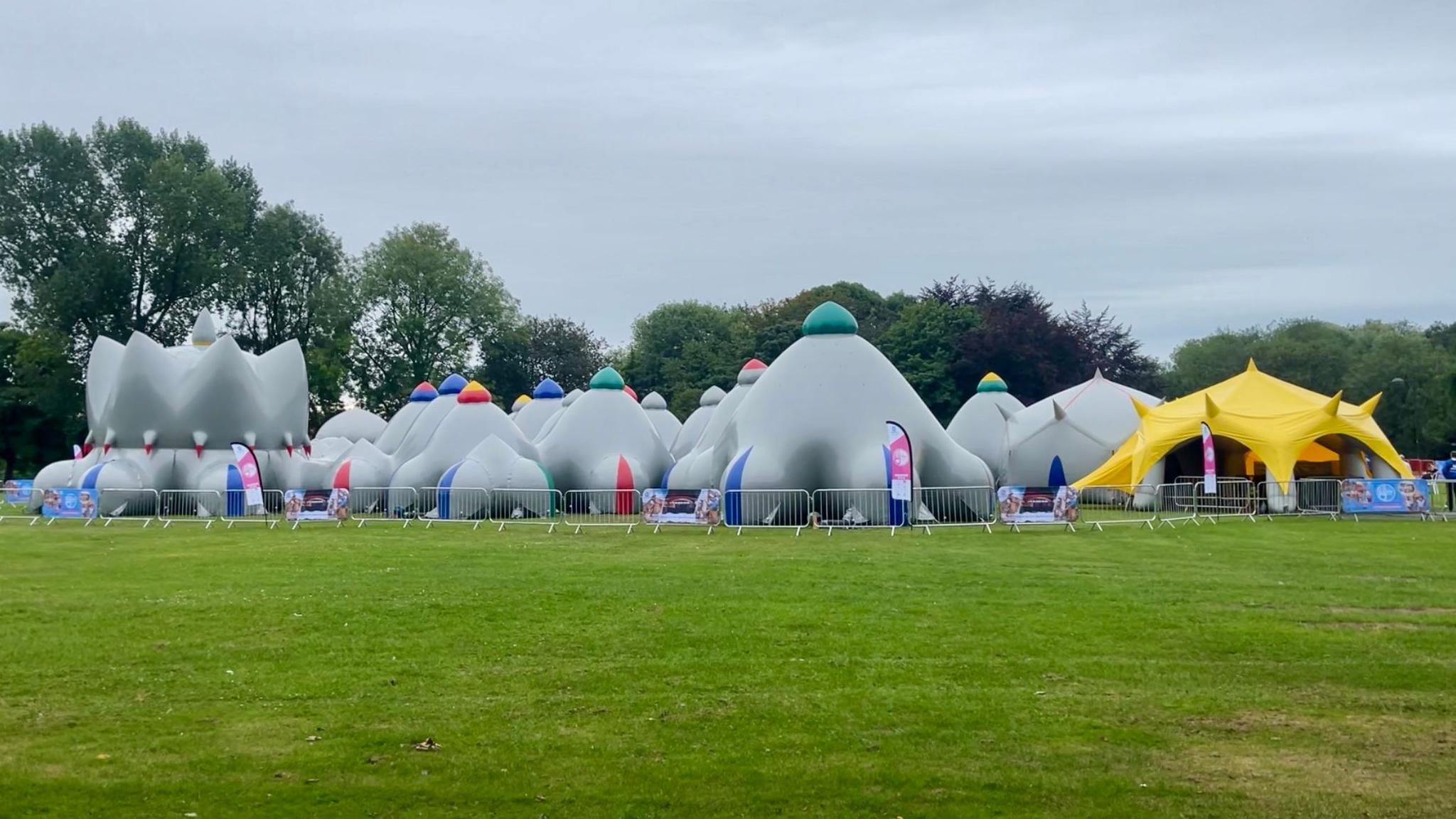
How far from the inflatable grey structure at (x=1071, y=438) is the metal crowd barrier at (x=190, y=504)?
70.1 ft

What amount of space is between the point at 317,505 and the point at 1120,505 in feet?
64.4

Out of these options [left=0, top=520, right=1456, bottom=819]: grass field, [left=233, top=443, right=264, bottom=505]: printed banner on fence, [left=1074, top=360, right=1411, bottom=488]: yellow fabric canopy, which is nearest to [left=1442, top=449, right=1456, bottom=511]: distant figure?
[left=1074, top=360, right=1411, bottom=488]: yellow fabric canopy

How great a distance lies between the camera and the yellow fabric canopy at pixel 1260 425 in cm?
2736

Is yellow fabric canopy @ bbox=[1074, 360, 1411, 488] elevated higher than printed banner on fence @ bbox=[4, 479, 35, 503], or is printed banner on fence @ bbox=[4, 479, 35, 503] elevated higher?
yellow fabric canopy @ bbox=[1074, 360, 1411, 488]

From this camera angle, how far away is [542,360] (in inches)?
2677

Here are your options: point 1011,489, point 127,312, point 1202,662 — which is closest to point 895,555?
point 1011,489

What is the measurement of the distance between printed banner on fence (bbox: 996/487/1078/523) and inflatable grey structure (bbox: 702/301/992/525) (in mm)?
1930

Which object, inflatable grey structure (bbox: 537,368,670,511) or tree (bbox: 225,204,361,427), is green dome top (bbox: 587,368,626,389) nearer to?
inflatable grey structure (bbox: 537,368,670,511)

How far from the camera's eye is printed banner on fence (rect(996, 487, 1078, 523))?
70.7 feet

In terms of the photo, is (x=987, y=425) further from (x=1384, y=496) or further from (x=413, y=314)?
(x=413, y=314)

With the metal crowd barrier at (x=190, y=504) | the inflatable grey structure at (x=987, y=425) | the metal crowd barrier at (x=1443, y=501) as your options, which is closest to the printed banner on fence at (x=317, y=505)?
the metal crowd barrier at (x=190, y=504)

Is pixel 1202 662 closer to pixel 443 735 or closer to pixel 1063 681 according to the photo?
pixel 1063 681

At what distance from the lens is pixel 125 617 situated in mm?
11844

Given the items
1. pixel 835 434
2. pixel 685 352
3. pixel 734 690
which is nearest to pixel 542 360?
pixel 685 352
